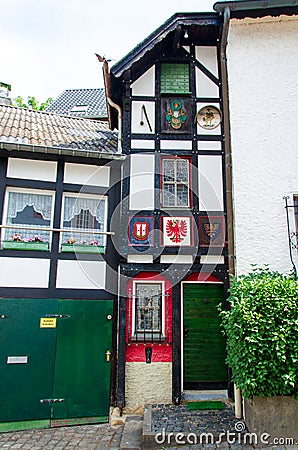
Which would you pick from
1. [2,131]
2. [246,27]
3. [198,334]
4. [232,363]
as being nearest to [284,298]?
[232,363]

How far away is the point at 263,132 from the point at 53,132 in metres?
4.56

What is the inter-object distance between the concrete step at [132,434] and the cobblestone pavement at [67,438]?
0.59ft

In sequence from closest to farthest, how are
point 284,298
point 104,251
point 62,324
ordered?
1. point 284,298
2. point 62,324
3. point 104,251

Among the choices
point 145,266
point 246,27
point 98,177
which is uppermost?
point 246,27

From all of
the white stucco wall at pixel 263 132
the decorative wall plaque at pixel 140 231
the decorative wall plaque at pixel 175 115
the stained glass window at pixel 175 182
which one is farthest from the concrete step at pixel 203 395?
the decorative wall plaque at pixel 175 115

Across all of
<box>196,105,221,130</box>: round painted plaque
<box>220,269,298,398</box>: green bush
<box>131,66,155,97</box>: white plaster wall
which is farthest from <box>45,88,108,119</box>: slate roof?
<box>220,269,298,398</box>: green bush

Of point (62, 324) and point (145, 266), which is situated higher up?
point (145, 266)

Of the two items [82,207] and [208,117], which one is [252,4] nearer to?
[208,117]

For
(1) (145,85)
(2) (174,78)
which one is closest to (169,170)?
(1) (145,85)

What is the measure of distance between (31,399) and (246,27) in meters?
8.20

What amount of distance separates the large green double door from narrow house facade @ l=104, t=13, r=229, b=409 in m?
0.48

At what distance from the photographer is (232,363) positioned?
207 inches

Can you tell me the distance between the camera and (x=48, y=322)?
6.22 metres

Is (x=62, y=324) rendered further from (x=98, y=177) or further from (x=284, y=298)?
(x=284, y=298)
